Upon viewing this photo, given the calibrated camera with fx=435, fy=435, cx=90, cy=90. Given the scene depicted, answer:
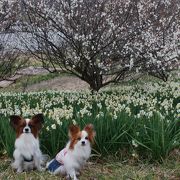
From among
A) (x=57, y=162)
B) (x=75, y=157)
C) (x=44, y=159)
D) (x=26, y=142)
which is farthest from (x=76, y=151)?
(x=44, y=159)

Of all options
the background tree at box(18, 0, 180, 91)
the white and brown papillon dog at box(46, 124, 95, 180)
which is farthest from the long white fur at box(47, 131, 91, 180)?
the background tree at box(18, 0, 180, 91)

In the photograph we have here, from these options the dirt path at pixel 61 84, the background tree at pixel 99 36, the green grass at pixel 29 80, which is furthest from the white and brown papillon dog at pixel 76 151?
the green grass at pixel 29 80

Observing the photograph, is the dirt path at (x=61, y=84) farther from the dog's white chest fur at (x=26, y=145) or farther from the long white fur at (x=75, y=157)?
the long white fur at (x=75, y=157)

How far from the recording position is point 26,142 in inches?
187

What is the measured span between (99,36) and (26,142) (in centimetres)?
534

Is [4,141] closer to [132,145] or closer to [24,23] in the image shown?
[132,145]

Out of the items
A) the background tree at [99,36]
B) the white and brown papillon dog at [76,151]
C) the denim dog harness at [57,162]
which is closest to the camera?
the white and brown papillon dog at [76,151]

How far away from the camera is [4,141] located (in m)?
5.65

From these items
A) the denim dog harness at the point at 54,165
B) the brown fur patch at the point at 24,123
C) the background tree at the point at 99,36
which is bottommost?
the denim dog harness at the point at 54,165

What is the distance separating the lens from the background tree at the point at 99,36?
965cm

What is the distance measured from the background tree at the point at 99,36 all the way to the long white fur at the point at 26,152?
4.70 m

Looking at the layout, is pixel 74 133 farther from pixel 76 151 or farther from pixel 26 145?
pixel 26 145

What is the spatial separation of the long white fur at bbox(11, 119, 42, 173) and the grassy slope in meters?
0.08

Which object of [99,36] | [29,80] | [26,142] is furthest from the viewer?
[29,80]
